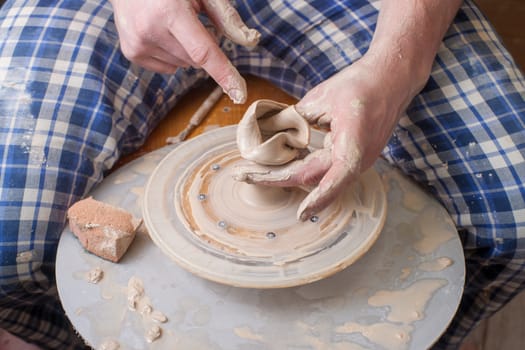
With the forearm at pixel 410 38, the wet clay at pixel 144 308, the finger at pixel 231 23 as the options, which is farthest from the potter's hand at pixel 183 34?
the wet clay at pixel 144 308

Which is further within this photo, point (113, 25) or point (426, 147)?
point (113, 25)

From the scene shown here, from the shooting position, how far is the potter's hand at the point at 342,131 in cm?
99

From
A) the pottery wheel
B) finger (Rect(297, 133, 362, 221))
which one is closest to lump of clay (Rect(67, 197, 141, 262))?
the pottery wheel

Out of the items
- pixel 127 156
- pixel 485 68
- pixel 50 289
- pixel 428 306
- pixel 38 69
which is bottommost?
pixel 50 289

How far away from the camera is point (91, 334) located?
1.03 m

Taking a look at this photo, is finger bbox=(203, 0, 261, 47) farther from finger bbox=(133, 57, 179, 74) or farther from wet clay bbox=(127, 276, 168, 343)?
wet clay bbox=(127, 276, 168, 343)

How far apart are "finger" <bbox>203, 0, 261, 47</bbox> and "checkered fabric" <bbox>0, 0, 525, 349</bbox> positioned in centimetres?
41

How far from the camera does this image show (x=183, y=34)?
3.51ft

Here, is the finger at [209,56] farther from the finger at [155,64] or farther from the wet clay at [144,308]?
the wet clay at [144,308]

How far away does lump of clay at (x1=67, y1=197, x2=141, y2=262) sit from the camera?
43.9 inches

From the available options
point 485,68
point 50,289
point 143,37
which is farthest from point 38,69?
point 485,68

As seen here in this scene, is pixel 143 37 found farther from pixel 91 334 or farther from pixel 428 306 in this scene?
pixel 428 306

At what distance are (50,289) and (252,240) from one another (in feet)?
1.96

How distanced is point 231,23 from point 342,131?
33 cm
